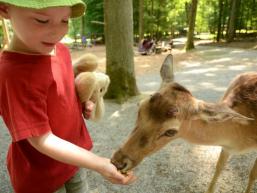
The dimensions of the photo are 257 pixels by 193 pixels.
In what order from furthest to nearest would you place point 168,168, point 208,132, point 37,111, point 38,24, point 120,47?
point 120,47 → point 168,168 → point 208,132 → point 37,111 → point 38,24

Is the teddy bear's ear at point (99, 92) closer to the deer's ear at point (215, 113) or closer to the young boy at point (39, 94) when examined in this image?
the young boy at point (39, 94)

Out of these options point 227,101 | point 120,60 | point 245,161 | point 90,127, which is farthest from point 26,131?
point 120,60

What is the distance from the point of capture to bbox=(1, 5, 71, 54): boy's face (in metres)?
1.51

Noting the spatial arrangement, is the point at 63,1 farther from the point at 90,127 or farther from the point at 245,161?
the point at 90,127

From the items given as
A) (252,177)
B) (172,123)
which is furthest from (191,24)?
(172,123)

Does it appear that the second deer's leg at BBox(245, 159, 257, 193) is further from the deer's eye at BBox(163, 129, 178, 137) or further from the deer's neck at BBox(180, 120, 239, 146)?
the deer's eye at BBox(163, 129, 178, 137)

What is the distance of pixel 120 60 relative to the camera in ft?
22.4

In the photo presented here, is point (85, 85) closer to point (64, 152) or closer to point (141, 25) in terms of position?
point (64, 152)

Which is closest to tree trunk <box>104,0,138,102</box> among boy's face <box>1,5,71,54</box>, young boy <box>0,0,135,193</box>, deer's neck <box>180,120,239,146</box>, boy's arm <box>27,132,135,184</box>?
deer's neck <box>180,120,239,146</box>

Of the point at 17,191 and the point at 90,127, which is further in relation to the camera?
the point at 90,127

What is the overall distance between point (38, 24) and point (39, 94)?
0.39 metres

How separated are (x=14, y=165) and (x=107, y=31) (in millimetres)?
5104

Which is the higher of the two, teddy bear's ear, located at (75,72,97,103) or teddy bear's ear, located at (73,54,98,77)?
teddy bear's ear, located at (73,54,98,77)

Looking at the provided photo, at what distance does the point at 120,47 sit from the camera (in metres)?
6.77
